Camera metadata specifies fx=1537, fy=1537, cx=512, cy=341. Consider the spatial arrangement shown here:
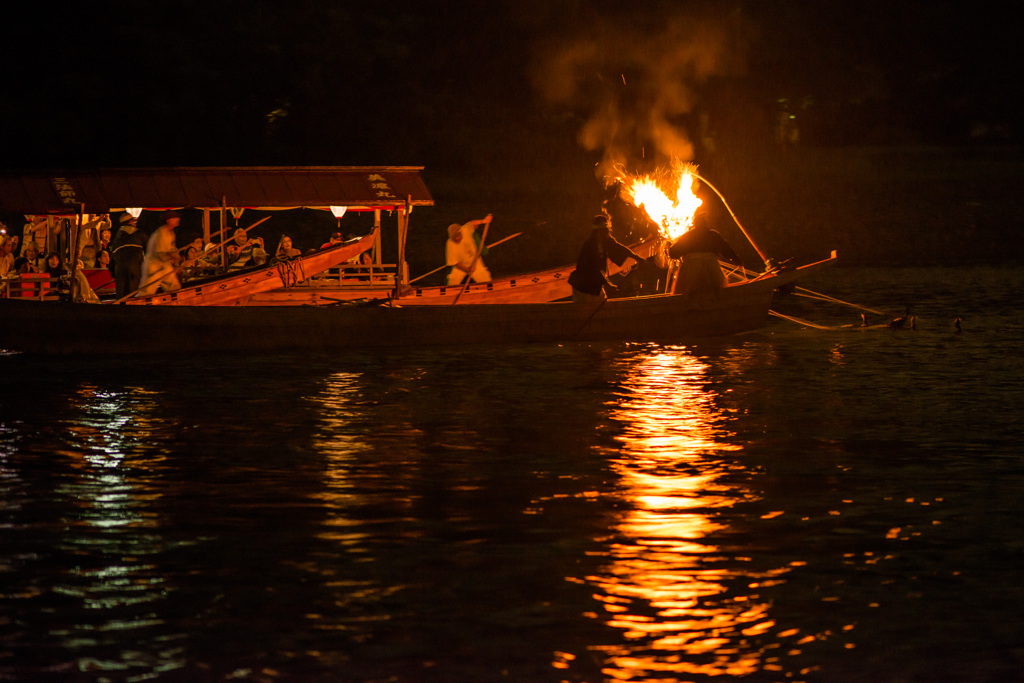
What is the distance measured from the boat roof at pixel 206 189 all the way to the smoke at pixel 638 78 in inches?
838

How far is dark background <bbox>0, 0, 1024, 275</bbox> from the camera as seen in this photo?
4019 cm

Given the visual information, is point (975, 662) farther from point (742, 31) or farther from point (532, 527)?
point (742, 31)

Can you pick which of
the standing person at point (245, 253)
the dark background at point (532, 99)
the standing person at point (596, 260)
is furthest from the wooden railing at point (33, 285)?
the dark background at point (532, 99)

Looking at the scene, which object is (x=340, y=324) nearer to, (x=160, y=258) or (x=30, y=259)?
(x=160, y=258)

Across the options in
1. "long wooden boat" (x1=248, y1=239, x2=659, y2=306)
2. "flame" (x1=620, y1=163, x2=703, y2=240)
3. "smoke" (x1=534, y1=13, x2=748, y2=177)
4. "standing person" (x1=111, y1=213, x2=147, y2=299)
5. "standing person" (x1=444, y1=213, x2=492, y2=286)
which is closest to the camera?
"standing person" (x1=111, y1=213, x2=147, y2=299)

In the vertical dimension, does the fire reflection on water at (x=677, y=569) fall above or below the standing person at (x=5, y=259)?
below

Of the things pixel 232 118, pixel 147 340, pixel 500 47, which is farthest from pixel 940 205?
pixel 147 340

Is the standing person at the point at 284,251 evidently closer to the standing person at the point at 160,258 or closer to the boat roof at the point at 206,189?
the boat roof at the point at 206,189

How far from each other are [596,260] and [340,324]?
10.7ft

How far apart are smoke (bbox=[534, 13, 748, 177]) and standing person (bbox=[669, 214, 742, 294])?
2105 cm

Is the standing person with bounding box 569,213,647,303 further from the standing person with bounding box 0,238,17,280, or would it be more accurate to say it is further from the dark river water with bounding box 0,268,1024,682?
the standing person with bounding box 0,238,17,280

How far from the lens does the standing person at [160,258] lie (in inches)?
733

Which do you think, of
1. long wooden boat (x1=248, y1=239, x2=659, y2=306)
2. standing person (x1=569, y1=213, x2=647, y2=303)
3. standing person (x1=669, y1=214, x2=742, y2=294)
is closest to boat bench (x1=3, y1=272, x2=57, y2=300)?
long wooden boat (x1=248, y1=239, x2=659, y2=306)

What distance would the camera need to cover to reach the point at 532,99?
43.8 meters
